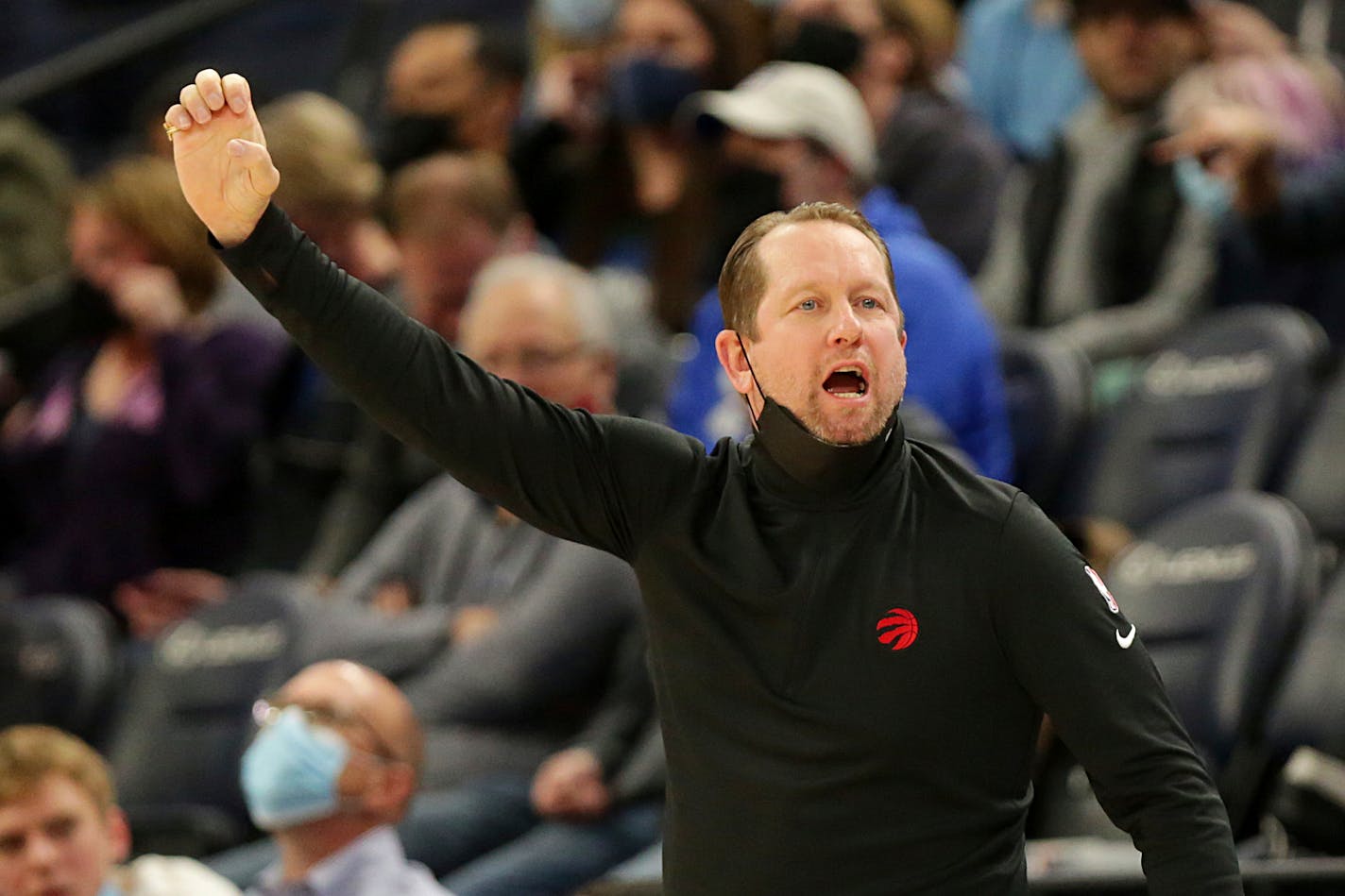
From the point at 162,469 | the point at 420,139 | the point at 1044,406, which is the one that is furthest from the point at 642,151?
the point at 162,469

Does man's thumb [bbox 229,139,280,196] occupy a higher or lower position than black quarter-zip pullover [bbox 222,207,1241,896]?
A: higher

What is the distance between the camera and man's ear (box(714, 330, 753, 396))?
1.94 m

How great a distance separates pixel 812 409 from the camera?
184cm

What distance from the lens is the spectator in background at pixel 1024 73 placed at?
17.7ft

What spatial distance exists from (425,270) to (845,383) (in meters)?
2.98

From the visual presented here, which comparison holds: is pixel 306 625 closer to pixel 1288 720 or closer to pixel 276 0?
pixel 1288 720

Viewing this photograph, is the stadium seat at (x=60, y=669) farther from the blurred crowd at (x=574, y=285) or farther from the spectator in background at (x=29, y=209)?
the spectator in background at (x=29, y=209)

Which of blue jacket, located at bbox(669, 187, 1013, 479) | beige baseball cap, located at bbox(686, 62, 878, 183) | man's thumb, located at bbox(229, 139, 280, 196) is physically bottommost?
blue jacket, located at bbox(669, 187, 1013, 479)

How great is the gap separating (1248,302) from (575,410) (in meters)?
2.92

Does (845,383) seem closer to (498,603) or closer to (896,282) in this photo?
(896,282)

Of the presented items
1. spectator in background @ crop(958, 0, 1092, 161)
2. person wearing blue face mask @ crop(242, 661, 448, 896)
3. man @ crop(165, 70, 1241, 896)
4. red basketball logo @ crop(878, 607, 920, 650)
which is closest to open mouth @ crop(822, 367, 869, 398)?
man @ crop(165, 70, 1241, 896)

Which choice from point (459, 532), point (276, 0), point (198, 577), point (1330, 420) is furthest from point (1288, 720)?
point (276, 0)

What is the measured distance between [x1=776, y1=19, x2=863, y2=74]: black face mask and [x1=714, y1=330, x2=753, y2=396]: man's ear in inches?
113

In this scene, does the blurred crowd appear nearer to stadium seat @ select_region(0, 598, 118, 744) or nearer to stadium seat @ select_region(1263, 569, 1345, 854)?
stadium seat @ select_region(0, 598, 118, 744)
